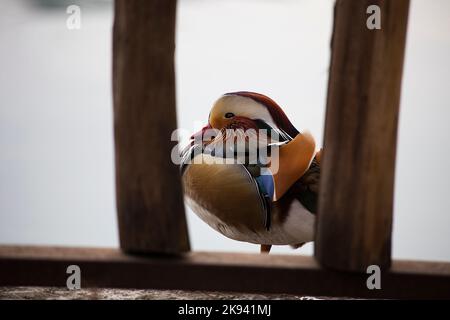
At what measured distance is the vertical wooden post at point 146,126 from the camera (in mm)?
1252

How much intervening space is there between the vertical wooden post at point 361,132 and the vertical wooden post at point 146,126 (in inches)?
16.2

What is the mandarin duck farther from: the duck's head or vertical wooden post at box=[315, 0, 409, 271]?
vertical wooden post at box=[315, 0, 409, 271]

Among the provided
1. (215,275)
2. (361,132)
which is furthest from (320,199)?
(215,275)

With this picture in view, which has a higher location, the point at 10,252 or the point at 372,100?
the point at 372,100

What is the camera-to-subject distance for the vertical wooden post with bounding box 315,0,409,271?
4.07ft

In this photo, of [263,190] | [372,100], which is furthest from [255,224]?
[372,100]

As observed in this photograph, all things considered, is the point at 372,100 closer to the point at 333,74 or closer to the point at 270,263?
the point at 333,74

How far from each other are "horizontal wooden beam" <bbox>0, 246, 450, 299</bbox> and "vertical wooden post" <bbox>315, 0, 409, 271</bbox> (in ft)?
0.22

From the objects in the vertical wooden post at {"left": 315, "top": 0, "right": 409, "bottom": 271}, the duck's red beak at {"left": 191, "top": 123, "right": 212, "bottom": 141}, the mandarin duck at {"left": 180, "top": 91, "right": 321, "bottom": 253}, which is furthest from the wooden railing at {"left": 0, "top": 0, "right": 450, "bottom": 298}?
the duck's red beak at {"left": 191, "top": 123, "right": 212, "bottom": 141}

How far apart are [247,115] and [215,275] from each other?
1.98 metres
